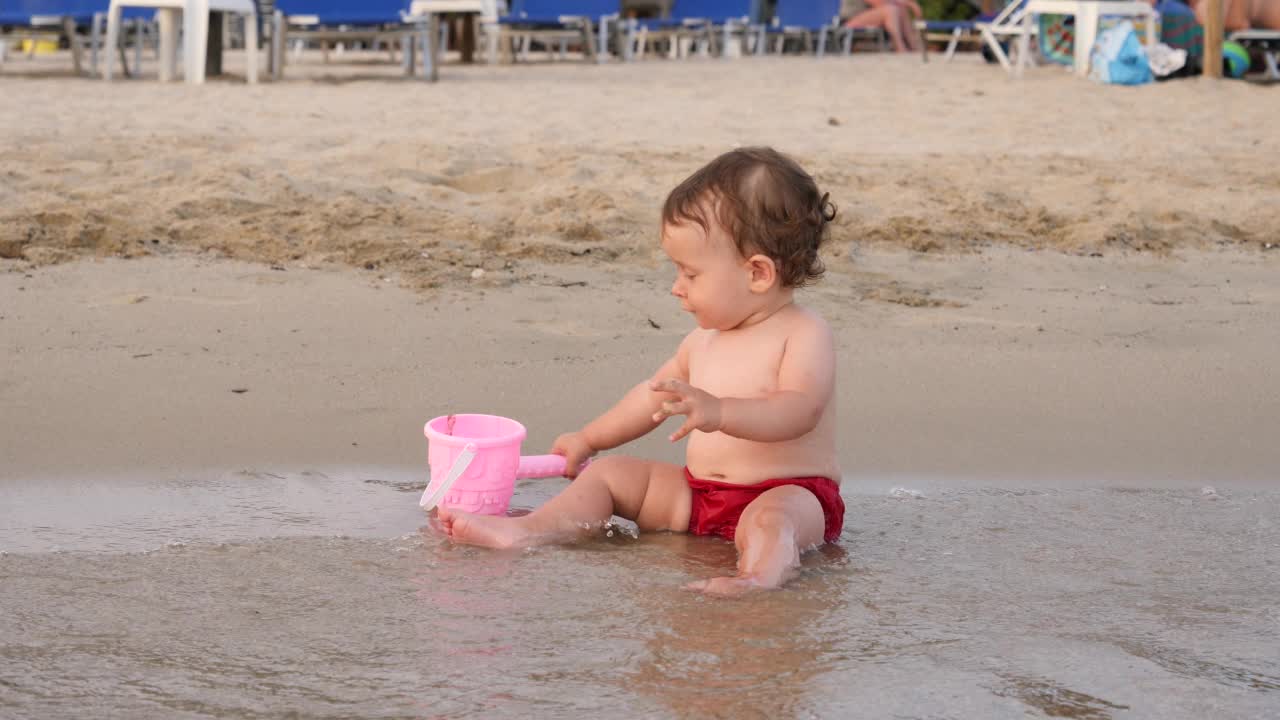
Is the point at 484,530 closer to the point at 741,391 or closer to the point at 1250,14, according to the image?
the point at 741,391

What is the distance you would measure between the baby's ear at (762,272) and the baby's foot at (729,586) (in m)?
0.56

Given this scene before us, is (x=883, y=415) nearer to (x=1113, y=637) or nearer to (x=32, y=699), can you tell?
(x=1113, y=637)

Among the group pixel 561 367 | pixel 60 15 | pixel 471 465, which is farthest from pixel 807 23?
pixel 471 465

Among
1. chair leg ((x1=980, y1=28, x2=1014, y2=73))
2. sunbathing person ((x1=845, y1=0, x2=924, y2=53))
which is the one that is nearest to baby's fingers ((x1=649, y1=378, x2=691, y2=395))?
chair leg ((x1=980, y1=28, x2=1014, y2=73))

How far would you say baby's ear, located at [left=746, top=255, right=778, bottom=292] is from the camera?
2502 mm

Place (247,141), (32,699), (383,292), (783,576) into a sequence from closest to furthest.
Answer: (32,699) < (783,576) < (383,292) < (247,141)

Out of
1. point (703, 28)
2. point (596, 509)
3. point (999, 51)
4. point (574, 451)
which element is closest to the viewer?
point (596, 509)

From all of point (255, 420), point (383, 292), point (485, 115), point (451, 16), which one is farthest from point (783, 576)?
point (451, 16)

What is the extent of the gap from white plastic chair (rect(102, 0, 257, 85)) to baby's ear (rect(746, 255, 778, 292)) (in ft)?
27.8

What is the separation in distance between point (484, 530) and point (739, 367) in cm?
53

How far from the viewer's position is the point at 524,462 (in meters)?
2.63

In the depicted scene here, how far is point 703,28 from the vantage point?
731 inches

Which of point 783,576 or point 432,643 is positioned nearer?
point 432,643

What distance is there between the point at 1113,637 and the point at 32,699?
1364 millimetres
